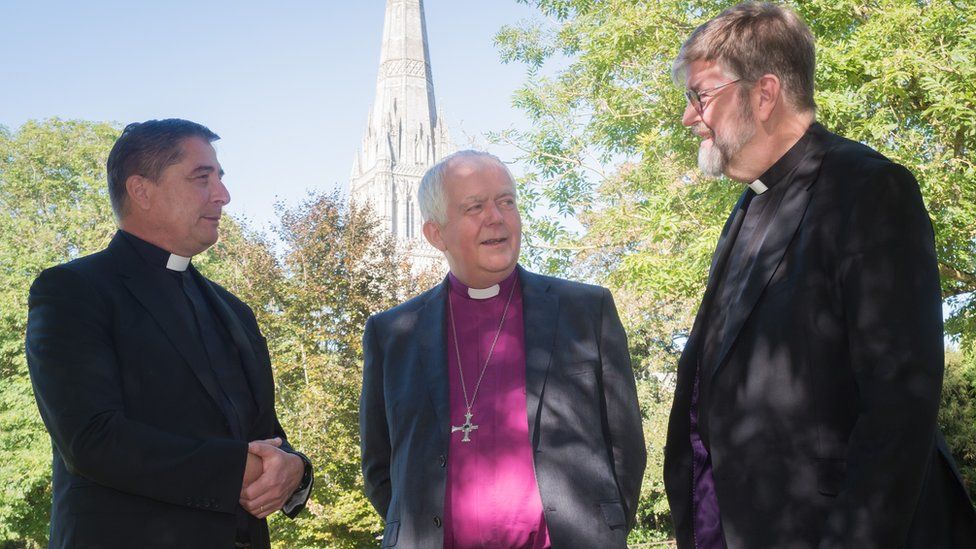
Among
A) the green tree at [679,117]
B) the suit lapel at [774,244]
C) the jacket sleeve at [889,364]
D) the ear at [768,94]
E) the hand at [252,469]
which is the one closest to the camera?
the jacket sleeve at [889,364]

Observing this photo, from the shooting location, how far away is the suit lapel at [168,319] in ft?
11.5

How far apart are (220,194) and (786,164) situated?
7.93 feet

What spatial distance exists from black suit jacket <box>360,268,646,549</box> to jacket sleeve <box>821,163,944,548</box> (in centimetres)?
125

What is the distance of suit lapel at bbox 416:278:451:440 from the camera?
12.0 feet

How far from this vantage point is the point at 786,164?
2.93 m

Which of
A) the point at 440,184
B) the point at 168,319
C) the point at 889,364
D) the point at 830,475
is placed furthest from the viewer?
the point at 440,184

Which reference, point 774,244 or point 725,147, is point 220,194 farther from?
point 774,244

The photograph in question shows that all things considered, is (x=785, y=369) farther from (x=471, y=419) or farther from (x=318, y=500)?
(x=318, y=500)

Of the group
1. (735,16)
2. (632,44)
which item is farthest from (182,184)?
(632,44)

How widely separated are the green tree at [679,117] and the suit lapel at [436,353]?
8.42m

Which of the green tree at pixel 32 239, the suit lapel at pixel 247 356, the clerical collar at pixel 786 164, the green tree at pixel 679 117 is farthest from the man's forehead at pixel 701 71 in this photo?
the green tree at pixel 32 239

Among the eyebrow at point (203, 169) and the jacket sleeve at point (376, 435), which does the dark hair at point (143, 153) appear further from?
the jacket sleeve at point (376, 435)

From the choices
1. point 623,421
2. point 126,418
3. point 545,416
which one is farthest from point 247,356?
point 623,421

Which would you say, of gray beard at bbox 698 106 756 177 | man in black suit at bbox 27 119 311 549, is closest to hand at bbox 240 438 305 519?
man in black suit at bbox 27 119 311 549
